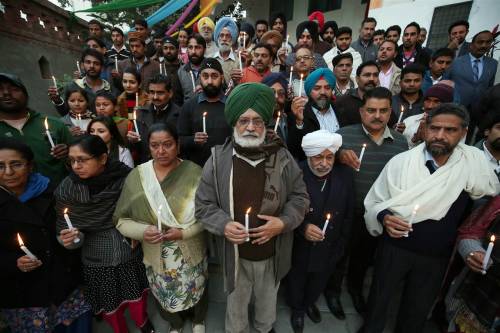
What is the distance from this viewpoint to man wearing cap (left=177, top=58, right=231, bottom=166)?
11.3 ft

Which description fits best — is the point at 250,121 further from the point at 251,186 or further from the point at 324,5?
the point at 324,5

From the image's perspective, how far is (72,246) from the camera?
2.28 metres

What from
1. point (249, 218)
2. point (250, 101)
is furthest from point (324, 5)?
point (249, 218)

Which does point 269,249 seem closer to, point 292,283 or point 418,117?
point 292,283

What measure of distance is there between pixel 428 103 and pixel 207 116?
9.79 feet

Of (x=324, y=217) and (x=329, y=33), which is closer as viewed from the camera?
(x=324, y=217)

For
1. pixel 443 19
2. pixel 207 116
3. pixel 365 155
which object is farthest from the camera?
pixel 443 19

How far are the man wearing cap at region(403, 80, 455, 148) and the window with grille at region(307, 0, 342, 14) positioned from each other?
1156cm

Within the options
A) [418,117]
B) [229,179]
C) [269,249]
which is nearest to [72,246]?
[229,179]

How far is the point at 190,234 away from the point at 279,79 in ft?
7.46

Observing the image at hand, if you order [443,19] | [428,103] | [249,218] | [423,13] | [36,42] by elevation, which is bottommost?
[249,218]

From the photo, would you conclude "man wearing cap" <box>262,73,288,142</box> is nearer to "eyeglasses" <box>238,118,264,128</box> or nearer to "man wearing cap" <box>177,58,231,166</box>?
"man wearing cap" <box>177,58,231,166</box>

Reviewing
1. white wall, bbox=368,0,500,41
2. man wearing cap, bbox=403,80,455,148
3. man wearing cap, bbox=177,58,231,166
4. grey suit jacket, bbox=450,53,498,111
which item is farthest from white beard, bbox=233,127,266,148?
white wall, bbox=368,0,500,41

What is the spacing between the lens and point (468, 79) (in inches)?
194
